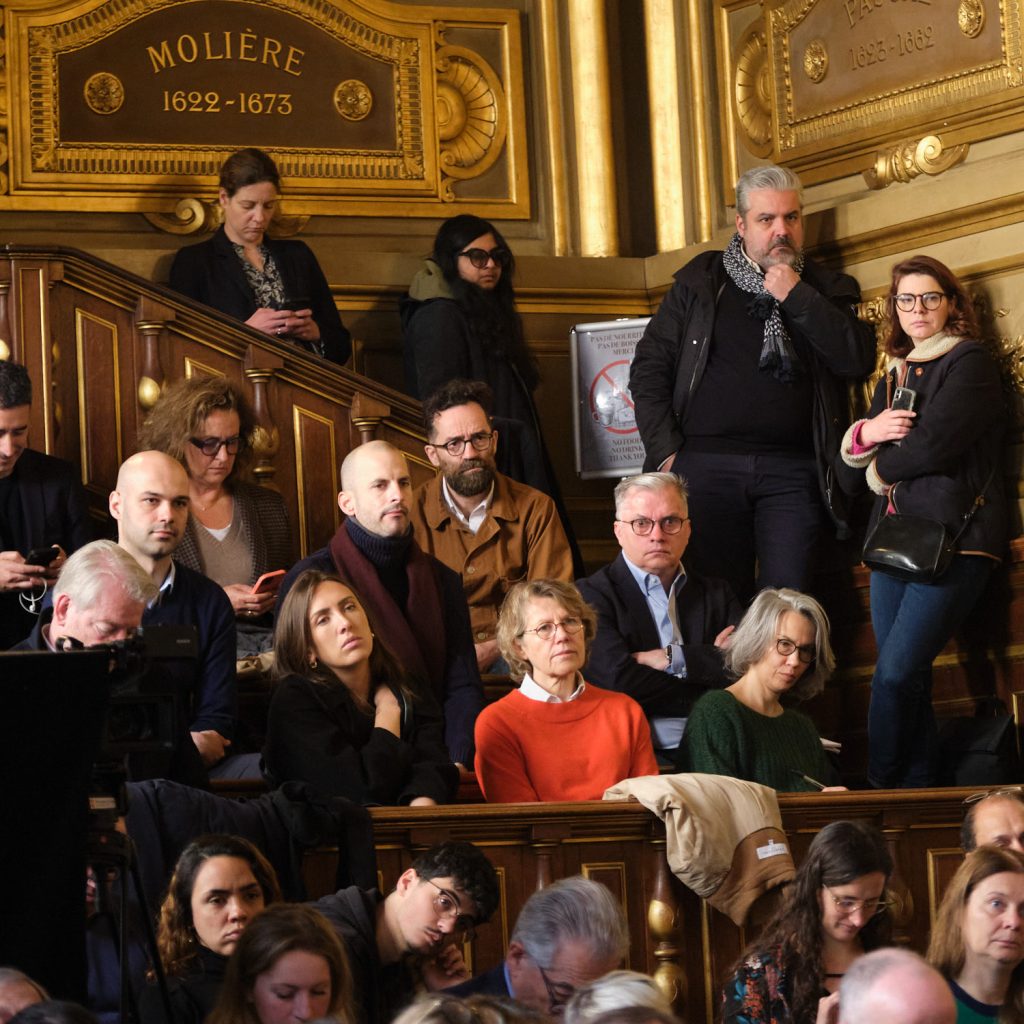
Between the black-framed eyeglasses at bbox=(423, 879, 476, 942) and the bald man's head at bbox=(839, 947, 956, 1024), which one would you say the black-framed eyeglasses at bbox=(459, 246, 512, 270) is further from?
the bald man's head at bbox=(839, 947, 956, 1024)

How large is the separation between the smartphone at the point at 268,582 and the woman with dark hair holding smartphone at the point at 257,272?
1549 millimetres

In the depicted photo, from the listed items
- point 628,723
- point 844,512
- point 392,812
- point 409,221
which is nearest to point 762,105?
point 409,221

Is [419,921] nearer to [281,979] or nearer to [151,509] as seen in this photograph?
[281,979]

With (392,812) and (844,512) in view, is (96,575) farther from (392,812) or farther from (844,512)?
(844,512)

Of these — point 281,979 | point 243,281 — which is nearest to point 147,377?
point 243,281

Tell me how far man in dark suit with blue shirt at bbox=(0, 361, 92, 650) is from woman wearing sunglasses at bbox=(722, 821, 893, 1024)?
238 cm

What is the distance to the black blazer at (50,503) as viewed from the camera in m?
6.57

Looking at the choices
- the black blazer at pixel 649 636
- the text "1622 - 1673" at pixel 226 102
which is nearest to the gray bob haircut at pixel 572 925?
the black blazer at pixel 649 636

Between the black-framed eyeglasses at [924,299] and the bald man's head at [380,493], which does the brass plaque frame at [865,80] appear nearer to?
the black-framed eyeglasses at [924,299]

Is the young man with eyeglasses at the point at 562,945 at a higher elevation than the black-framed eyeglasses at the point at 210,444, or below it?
below

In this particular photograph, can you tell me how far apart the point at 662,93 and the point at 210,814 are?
532 cm

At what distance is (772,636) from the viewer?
19.5 feet

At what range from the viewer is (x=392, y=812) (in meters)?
5.13

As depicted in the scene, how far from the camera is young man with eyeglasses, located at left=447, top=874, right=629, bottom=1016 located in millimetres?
4453
